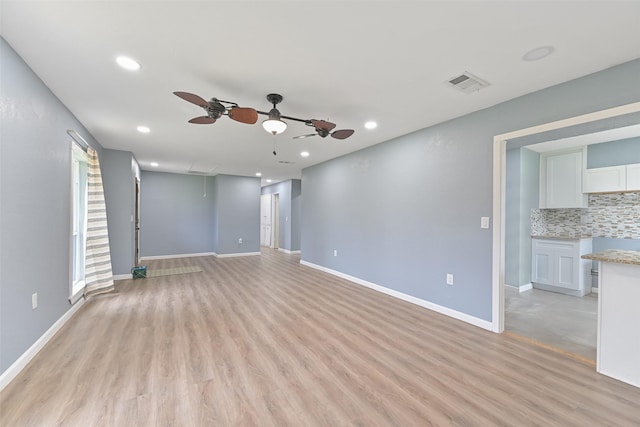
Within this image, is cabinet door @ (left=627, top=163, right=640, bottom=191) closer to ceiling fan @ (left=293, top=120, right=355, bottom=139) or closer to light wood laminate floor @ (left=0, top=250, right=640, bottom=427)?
light wood laminate floor @ (left=0, top=250, right=640, bottom=427)

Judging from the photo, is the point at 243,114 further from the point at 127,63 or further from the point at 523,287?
the point at 523,287

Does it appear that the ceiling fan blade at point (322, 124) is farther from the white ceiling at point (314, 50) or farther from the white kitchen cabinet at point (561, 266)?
the white kitchen cabinet at point (561, 266)

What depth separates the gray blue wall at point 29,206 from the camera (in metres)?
1.98

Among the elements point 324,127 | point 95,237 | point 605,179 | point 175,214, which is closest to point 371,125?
point 324,127

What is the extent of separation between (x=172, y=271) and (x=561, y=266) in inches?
293

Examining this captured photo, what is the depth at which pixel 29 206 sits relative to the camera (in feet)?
7.61

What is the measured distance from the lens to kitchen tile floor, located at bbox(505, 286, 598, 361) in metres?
2.68

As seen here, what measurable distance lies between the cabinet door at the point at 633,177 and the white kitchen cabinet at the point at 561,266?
96 cm

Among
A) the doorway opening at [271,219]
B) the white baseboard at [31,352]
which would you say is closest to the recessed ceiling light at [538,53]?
the white baseboard at [31,352]

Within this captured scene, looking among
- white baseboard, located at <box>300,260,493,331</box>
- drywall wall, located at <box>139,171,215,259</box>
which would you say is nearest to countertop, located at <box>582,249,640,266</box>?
white baseboard, located at <box>300,260,493,331</box>

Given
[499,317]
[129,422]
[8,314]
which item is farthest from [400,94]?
[8,314]

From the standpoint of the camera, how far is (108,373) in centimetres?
216

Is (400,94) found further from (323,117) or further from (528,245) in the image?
(528,245)

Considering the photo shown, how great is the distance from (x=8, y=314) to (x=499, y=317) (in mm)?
4398
